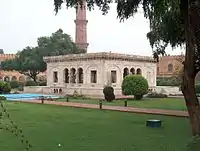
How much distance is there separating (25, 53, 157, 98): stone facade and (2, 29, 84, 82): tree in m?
8.24

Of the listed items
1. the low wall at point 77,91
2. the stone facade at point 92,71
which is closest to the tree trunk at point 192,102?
the low wall at point 77,91

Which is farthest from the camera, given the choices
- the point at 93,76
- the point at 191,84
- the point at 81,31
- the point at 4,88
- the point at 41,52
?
the point at 81,31

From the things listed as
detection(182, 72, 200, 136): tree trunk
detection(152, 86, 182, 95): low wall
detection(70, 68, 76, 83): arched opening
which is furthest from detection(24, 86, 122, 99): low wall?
detection(182, 72, 200, 136): tree trunk

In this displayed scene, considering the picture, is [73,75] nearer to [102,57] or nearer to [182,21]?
[102,57]

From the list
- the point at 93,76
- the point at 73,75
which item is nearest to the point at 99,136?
the point at 93,76

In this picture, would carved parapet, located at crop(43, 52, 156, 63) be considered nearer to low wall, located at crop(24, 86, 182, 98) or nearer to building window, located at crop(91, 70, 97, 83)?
building window, located at crop(91, 70, 97, 83)

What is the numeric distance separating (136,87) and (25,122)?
15.8 m

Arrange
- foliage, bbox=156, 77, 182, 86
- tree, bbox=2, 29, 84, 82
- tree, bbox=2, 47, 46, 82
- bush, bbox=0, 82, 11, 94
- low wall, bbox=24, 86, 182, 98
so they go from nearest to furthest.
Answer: low wall, bbox=24, 86, 182, 98 < bush, bbox=0, 82, 11, 94 < foliage, bbox=156, 77, 182, 86 < tree, bbox=2, 47, 46, 82 < tree, bbox=2, 29, 84, 82

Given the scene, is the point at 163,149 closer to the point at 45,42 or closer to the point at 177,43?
the point at 177,43

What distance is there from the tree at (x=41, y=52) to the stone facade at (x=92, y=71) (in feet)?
27.0

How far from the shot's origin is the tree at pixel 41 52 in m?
50.9

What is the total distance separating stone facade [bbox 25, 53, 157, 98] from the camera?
35625 mm

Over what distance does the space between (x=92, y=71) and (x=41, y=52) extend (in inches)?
635

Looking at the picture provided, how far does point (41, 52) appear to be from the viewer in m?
51.1
